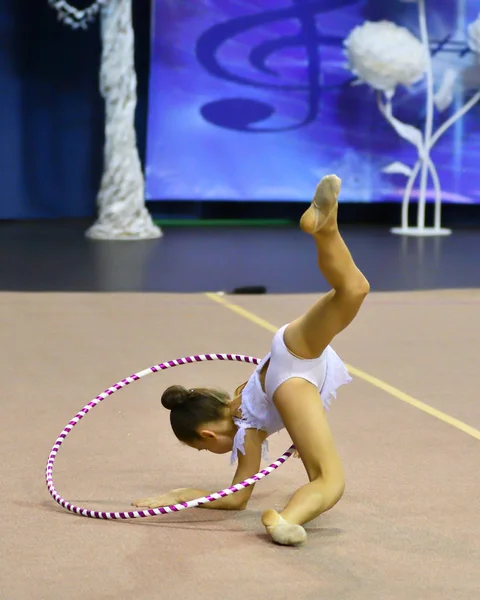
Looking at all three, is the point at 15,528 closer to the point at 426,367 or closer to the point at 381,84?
the point at 426,367

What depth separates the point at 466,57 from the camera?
29.2 ft

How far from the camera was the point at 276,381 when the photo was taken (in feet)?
7.41

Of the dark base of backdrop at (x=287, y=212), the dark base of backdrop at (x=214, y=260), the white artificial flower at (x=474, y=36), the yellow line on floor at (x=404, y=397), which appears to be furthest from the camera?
the dark base of backdrop at (x=287, y=212)

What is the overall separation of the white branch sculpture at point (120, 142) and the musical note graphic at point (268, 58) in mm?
1213

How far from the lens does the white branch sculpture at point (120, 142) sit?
7539 millimetres

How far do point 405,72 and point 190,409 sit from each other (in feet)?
20.4

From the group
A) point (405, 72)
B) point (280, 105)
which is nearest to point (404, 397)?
point (405, 72)

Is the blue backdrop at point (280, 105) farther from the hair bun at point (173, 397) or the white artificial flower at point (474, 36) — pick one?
the hair bun at point (173, 397)

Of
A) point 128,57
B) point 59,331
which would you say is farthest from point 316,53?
point 59,331

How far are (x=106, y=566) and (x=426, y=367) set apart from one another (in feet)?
6.52

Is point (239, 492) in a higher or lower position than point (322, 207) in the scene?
lower

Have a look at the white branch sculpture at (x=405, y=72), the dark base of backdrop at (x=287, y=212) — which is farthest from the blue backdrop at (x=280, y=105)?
the dark base of backdrop at (x=287, y=212)

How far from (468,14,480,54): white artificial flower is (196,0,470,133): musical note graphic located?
1.78ft

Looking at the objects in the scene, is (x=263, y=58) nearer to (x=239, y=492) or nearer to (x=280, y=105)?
(x=280, y=105)
